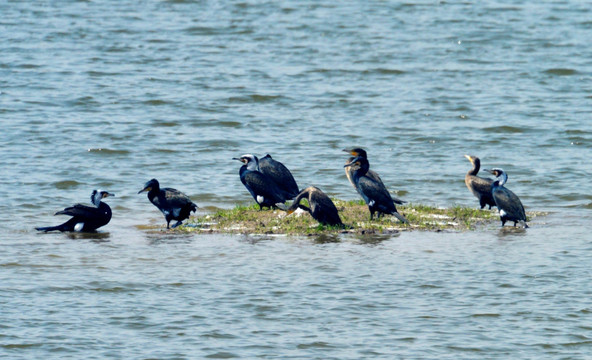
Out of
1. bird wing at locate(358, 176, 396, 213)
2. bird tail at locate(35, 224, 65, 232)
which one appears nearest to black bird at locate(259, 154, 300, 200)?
bird wing at locate(358, 176, 396, 213)

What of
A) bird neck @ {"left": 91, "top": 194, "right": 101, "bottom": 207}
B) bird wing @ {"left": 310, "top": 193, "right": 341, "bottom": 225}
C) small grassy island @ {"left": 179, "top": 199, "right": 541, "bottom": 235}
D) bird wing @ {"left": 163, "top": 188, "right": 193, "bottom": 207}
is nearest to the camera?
bird wing @ {"left": 310, "top": 193, "right": 341, "bottom": 225}

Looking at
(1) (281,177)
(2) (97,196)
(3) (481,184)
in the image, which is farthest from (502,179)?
(2) (97,196)

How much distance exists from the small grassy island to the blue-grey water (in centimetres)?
51

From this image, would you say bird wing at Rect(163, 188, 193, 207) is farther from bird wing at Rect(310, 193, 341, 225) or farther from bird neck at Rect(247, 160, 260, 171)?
bird wing at Rect(310, 193, 341, 225)

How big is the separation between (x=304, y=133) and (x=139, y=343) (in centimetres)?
1582

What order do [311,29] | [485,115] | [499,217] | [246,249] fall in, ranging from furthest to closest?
[311,29] → [485,115] → [499,217] → [246,249]

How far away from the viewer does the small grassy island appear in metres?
17.2

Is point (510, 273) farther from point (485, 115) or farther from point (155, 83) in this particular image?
point (155, 83)

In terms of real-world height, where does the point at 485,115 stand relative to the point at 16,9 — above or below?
Result: below

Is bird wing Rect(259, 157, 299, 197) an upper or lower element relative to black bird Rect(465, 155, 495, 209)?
upper

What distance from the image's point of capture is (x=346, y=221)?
57.9 feet

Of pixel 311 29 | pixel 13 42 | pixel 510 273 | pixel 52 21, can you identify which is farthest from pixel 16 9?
pixel 510 273

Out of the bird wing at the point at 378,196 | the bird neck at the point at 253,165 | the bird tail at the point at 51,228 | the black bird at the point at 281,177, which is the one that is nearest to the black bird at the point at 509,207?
the bird wing at the point at 378,196

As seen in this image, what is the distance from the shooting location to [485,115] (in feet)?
95.8
